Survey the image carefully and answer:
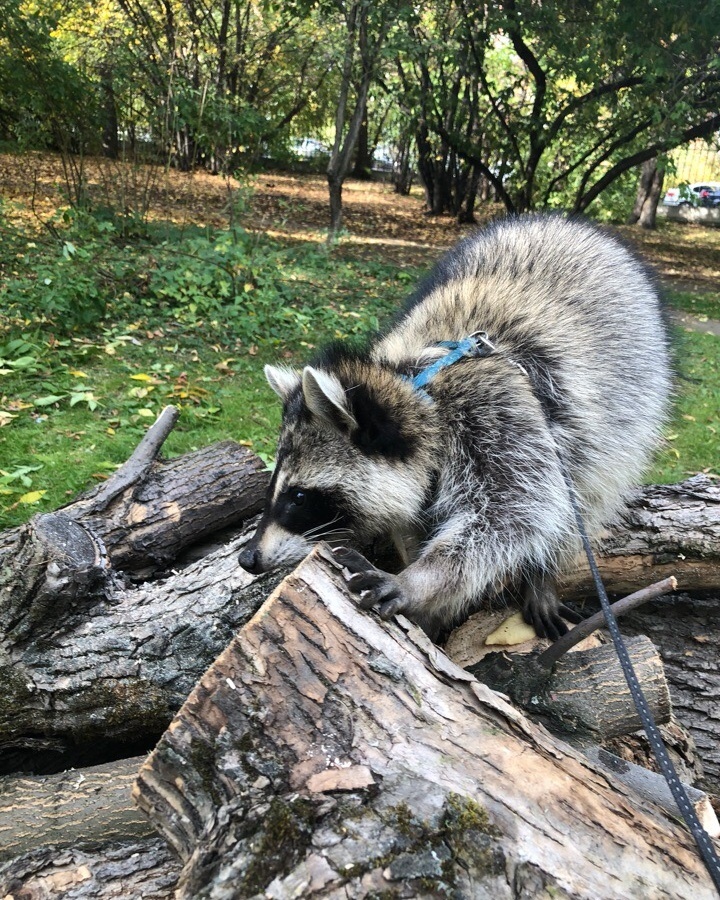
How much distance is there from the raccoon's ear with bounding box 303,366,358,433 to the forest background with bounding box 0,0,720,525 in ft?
7.21

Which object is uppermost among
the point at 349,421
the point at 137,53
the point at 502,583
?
the point at 137,53

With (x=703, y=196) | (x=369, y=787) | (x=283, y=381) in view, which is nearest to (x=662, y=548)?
(x=283, y=381)

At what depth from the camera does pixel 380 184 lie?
25.7 metres

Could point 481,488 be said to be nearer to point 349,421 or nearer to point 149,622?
point 349,421

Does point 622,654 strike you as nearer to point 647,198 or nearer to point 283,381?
point 283,381

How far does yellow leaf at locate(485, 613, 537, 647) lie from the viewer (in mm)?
2910

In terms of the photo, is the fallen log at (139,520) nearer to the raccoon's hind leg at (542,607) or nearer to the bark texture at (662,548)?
the raccoon's hind leg at (542,607)

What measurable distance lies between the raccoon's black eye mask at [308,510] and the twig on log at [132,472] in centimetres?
115

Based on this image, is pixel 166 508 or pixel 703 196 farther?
pixel 703 196

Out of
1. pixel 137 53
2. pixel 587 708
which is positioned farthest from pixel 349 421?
pixel 137 53

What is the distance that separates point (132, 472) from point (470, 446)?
1762 mm

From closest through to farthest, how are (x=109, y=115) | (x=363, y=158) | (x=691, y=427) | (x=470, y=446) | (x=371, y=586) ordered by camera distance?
(x=371, y=586) < (x=470, y=446) < (x=691, y=427) < (x=109, y=115) < (x=363, y=158)

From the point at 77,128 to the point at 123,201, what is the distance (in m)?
0.95

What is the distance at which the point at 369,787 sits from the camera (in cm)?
175
